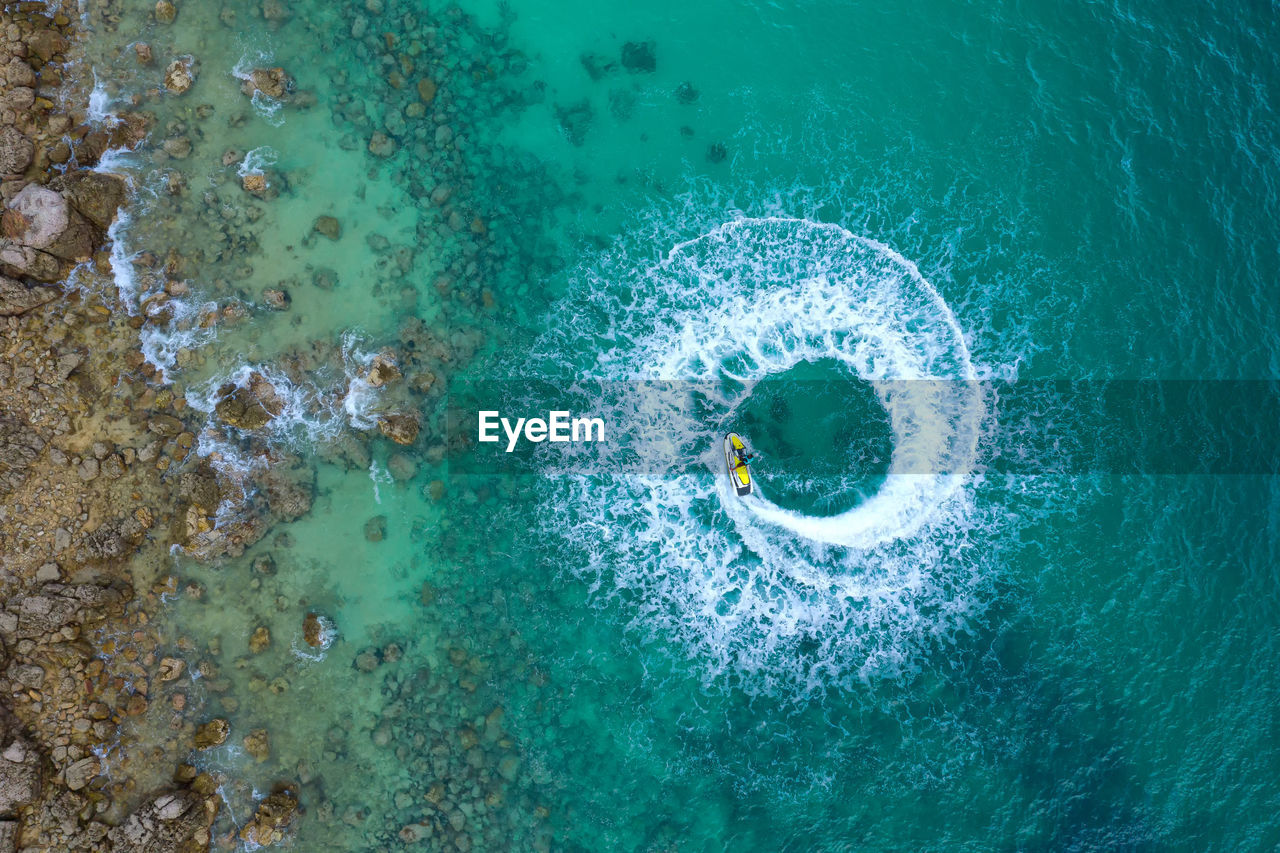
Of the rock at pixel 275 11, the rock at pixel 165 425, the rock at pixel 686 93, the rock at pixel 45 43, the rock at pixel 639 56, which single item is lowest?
the rock at pixel 165 425

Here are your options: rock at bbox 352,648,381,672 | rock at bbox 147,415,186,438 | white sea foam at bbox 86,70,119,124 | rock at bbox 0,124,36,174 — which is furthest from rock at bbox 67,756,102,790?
white sea foam at bbox 86,70,119,124

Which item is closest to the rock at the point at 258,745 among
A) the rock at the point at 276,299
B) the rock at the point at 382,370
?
the rock at the point at 382,370

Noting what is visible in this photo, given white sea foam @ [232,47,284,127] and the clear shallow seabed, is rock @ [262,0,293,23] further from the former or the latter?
white sea foam @ [232,47,284,127]

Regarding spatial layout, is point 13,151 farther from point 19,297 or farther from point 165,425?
point 165,425

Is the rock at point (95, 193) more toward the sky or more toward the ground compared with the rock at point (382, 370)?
more toward the sky

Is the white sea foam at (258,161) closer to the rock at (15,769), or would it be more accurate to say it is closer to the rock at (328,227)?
the rock at (328,227)

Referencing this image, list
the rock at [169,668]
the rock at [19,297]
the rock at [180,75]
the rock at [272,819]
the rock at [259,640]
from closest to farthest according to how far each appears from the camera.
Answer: the rock at [272,819] → the rock at [19,297] → the rock at [169,668] → the rock at [259,640] → the rock at [180,75]
